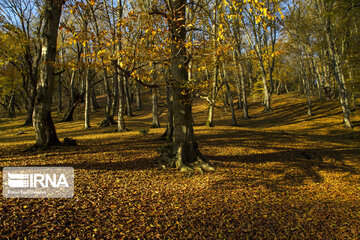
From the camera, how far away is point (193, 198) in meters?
4.71

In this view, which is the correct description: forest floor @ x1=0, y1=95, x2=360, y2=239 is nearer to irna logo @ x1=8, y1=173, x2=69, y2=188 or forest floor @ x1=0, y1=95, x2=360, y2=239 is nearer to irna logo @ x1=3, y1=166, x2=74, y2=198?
irna logo @ x1=3, y1=166, x2=74, y2=198

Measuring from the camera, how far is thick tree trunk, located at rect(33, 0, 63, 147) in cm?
757

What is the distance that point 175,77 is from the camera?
21.0 feet

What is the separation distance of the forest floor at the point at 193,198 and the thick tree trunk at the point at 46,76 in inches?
31.6

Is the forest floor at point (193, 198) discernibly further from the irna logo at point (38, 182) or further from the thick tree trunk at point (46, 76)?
the thick tree trunk at point (46, 76)

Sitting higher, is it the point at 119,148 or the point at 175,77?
the point at 175,77

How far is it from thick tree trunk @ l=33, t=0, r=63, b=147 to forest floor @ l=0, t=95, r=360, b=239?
80 centimetres

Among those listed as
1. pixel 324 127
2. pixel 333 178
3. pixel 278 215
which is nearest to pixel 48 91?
pixel 278 215

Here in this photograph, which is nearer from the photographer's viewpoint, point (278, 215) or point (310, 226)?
point (310, 226)

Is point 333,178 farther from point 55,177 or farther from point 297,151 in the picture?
point 55,177

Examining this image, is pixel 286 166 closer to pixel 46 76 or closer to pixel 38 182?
pixel 38 182

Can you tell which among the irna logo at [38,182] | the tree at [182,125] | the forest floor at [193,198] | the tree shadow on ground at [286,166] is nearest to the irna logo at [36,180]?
the irna logo at [38,182]

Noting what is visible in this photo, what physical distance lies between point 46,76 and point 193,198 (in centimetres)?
706

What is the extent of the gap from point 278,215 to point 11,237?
4.69m
